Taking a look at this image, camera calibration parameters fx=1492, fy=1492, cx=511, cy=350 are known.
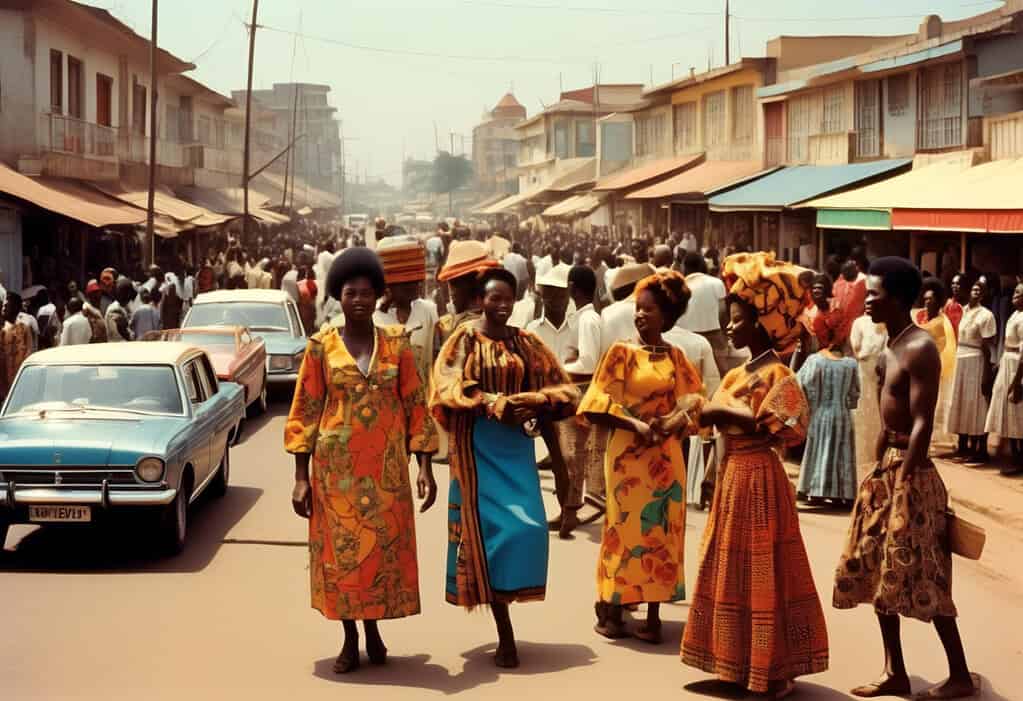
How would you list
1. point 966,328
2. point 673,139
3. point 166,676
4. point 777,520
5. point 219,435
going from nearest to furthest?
point 777,520 < point 166,676 < point 219,435 < point 966,328 < point 673,139

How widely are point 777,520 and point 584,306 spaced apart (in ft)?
14.5

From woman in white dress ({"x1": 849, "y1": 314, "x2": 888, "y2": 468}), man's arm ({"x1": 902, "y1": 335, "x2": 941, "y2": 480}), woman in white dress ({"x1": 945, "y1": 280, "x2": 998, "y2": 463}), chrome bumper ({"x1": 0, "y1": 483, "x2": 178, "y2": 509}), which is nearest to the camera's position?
man's arm ({"x1": 902, "y1": 335, "x2": 941, "y2": 480})

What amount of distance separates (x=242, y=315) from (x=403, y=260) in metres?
9.54

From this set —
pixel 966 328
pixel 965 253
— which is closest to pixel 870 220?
pixel 965 253

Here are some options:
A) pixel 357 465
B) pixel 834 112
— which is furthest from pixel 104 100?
pixel 357 465

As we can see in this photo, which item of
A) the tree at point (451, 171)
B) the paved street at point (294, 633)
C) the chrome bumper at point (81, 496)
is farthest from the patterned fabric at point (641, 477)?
the tree at point (451, 171)

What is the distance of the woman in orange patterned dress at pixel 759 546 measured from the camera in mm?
5926

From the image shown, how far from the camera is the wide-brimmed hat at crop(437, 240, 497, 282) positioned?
8422 mm

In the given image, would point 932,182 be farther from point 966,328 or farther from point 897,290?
point 897,290

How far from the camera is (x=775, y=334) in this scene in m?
6.19

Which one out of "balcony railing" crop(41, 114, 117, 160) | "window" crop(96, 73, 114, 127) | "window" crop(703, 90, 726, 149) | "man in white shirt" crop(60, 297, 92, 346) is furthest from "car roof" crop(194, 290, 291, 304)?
"window" crop(703, 90, 726, 149)

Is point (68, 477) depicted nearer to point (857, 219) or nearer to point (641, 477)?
point (641, 477)

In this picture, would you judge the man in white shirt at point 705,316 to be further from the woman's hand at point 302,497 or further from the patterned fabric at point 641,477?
the woman's hand at point 302,497

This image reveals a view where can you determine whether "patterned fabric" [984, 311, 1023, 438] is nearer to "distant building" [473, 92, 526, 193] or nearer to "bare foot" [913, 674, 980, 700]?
"bare foot" [913, 674, 980, 700]
